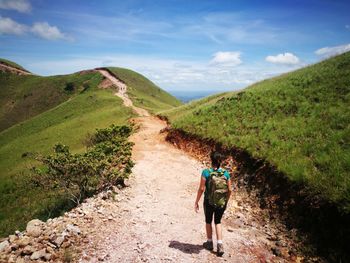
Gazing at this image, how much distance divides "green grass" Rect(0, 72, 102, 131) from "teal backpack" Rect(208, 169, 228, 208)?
72893mm

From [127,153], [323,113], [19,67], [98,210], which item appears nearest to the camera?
[98,210]

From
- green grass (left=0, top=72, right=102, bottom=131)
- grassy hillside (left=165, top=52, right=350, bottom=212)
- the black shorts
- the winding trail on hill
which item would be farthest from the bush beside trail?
green grass (left=0, top=72, right=102, bottom=131)

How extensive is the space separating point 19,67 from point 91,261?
12588 centimetres

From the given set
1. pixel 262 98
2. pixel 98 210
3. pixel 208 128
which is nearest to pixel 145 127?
pixel 208 128

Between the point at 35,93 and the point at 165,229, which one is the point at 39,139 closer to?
the point at 165,229

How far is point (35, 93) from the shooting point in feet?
266

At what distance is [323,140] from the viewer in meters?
11.5

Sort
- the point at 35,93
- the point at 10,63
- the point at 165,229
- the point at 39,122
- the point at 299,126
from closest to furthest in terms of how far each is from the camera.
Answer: the point at 165,229 → the point at 299,126 → the point at 39,122 → the point at 35,93 → the point at 10,63

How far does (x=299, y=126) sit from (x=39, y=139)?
142 feet

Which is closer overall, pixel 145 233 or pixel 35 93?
pixel 145 233

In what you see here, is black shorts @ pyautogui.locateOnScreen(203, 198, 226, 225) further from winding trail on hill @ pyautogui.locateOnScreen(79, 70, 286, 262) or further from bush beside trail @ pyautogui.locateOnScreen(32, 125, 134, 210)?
bush beside trail @ pyautogui.locateOnScreen(32, 125, 134, 210)

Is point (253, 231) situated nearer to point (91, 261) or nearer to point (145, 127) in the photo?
point (91, 261)

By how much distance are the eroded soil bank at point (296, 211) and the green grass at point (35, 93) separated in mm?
69077

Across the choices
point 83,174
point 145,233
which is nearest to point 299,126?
point 145,233
